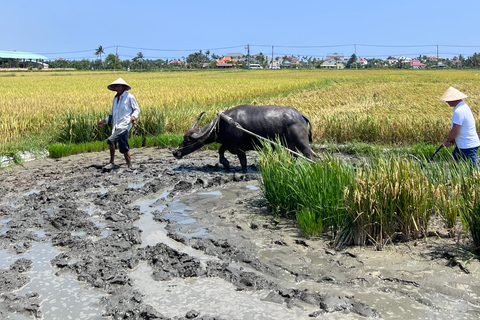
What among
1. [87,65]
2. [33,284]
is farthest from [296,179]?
[87,65]

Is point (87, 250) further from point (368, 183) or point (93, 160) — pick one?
point (93, 160)

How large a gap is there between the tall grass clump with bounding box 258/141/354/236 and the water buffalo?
73.3 inches

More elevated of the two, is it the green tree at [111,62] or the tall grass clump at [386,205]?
the green tree at [111,62]

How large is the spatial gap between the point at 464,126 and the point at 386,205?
2157mm

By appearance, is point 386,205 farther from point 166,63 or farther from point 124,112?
point 166,63

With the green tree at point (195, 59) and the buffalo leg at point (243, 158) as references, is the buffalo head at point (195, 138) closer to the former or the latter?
the buffalo leg at point (243, 158)

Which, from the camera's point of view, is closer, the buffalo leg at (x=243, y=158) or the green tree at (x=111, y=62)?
the buffalo leg at (x=243, y=158)

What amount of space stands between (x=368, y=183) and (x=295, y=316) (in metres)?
1.77

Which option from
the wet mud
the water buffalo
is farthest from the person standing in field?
the wet mud

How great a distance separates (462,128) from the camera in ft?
21.0

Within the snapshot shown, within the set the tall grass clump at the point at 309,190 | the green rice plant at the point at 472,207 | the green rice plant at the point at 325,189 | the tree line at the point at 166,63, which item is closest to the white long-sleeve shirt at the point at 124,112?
the tall grass clump at the point at 309,190

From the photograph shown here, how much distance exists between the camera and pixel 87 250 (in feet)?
16.5

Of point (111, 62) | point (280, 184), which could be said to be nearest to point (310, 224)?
point (280, 184)

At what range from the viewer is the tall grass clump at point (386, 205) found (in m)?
4.93
